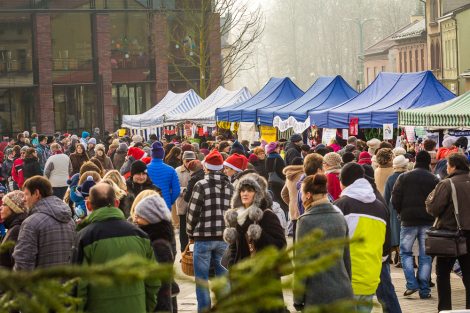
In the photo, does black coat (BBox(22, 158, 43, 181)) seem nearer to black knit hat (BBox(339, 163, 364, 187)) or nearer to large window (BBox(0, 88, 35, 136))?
black knit hat (BBox(339, 163, 364, 187))

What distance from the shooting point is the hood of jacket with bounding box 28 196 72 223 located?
4.70m

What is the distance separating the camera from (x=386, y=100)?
15.0 m

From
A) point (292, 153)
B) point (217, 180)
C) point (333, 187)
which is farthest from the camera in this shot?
point (292, 153)

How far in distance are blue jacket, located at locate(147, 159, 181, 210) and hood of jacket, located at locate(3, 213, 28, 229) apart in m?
3.56

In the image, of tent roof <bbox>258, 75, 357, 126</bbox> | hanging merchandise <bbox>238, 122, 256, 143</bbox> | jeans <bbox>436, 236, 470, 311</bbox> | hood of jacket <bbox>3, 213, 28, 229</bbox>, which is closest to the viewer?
hood of jacket <bbox>3, 213, 28, 229</bbox>

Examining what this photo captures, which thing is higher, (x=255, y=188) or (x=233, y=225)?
(x=255, y=188)

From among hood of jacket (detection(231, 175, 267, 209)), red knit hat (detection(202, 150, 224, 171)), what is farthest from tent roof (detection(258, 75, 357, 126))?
hood of jacket (detection(231, 175, 267, 209))

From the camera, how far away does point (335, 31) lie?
81.7 meters

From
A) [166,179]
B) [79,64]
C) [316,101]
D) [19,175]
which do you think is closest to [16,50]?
[79,64]

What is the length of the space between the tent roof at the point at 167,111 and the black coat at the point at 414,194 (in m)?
17.1

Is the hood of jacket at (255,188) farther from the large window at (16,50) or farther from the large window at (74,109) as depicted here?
the large window at (74,109)

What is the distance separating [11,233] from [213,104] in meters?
19.1

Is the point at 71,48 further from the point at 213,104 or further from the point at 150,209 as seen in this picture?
the point at 150,209

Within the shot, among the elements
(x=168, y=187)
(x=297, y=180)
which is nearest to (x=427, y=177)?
(x=297, y=180)
